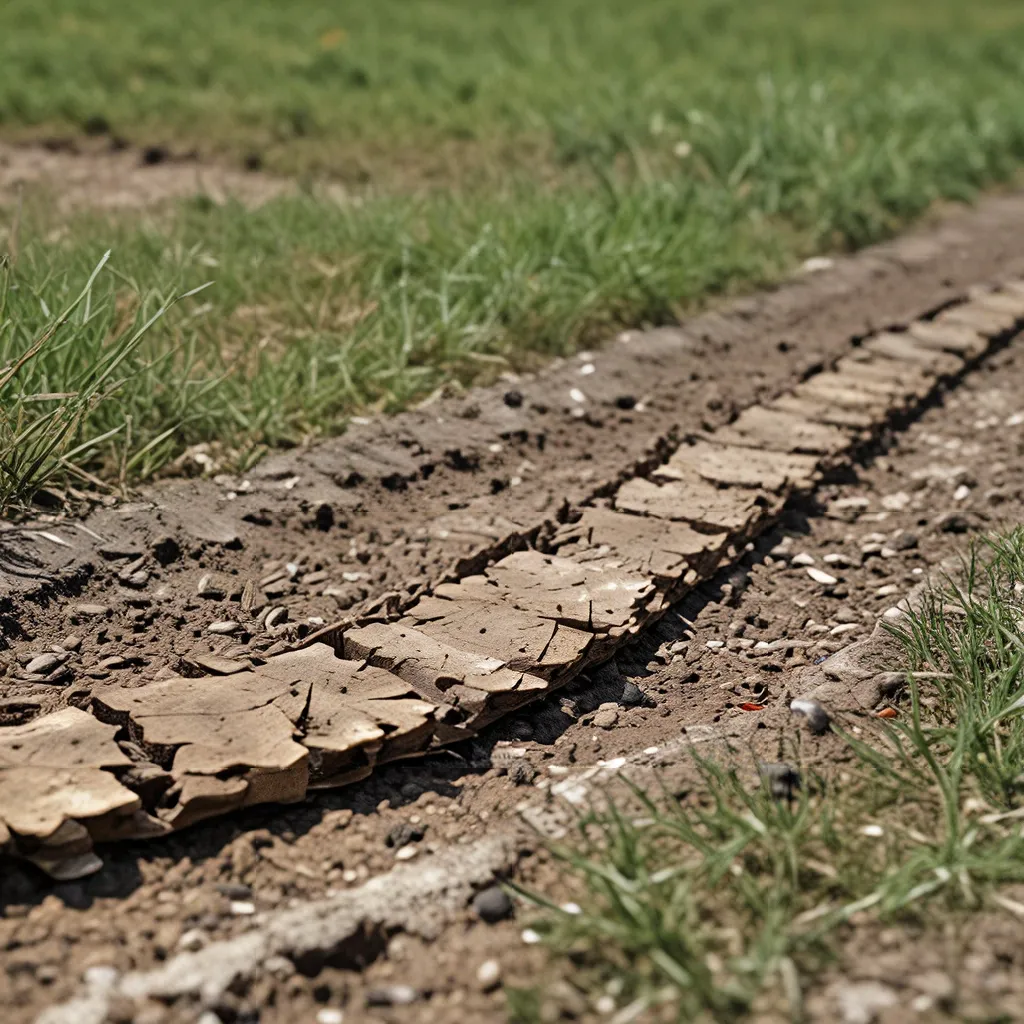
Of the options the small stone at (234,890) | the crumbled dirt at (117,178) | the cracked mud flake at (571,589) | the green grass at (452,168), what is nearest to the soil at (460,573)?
the small stone at (234,890)

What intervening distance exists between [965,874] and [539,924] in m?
0.64

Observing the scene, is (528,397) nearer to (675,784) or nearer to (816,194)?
(675,784)

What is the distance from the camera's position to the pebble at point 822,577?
3346 millimetres

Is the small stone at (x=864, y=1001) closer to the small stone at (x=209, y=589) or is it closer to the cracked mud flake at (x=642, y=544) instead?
the cracked mud flake at (x=642, y=544)

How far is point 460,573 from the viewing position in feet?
10.3

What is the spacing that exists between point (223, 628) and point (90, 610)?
0.29 m

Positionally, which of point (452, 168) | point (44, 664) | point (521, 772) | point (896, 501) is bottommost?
point (896, 501)

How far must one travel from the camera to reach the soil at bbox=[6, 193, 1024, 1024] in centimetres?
201

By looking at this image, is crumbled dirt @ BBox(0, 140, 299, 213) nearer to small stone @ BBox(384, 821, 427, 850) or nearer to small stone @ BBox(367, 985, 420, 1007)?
small stone @ BBox(384, 821, 427, 850)

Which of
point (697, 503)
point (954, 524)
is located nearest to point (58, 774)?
point (697, 503)

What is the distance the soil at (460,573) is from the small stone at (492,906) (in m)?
0.02

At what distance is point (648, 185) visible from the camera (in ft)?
18.2

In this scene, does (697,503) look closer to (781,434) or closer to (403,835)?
(781,434)

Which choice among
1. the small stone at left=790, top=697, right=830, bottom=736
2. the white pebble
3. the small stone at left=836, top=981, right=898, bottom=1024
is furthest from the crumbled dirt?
the small stone at left=836, top=981, right=898, bottom=1024
